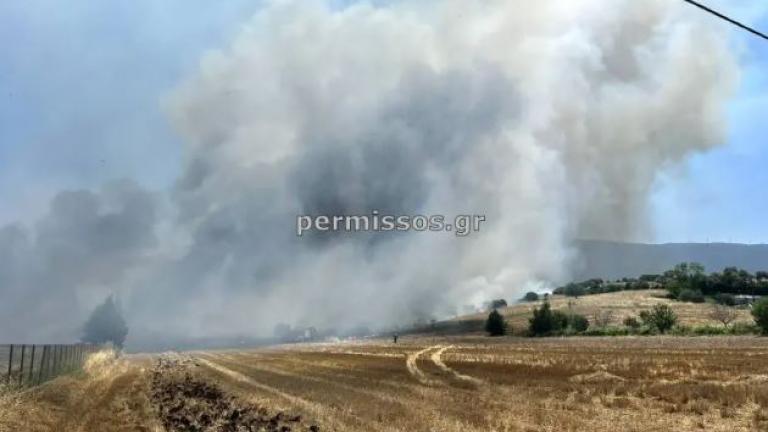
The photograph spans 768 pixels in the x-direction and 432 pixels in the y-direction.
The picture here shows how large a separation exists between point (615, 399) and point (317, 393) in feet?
50.9

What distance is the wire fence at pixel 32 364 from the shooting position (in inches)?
1255

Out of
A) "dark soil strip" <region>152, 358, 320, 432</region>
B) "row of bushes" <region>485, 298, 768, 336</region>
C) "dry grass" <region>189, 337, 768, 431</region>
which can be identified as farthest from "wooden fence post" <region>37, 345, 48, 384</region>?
"row of bushes" <region>485, 298, 768, 336</region>

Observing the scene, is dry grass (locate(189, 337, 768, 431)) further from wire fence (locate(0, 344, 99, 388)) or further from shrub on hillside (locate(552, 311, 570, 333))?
shrub on hillside (locate(552, 311, 570, 333))

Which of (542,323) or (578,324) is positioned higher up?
(542,323)

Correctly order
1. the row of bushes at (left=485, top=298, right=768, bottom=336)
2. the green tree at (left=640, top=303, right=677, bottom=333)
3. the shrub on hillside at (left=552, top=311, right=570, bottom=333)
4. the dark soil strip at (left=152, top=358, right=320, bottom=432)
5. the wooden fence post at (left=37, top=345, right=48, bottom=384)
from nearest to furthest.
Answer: the dark soil strip at (left=152, top=358, right=320, bottom=432) < the wooden fence post at (left=37, top=345, right=48, bottom=384) < the row of bushes at (left=485, top=298, right=768, bottom=336) < the green tree at (left=640, top=303, right=677, bottom=333) < the shrub on hillside at (left=552, top=311, right=570, bottom=333)

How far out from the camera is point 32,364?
36.6m

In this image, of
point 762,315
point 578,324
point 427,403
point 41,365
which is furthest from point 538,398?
point 578,324

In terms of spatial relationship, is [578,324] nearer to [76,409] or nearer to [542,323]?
[542,323]

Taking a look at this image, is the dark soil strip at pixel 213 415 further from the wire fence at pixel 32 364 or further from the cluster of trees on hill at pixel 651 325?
the cluster of trees on hill at pixel 651 325

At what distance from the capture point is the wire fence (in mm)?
31872

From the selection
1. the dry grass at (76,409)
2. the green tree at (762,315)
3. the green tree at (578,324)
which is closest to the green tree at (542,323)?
the green tree at (578,324)

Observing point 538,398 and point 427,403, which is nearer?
point 427,403

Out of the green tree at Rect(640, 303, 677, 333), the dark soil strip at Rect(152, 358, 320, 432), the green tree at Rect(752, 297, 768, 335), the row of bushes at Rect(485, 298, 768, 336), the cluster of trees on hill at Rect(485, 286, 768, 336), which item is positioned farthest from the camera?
the green tree at Rect(640, 303, 677, 333)

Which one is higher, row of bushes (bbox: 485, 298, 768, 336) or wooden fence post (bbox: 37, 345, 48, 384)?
row of bushes (bbox: 485, 298, 768, 336)
